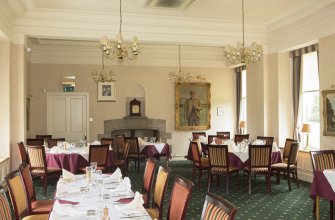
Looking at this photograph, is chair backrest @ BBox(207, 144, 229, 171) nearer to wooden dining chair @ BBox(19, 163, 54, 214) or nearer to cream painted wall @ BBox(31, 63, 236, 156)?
wooden dining chair @ BBox(19, 163, 54, 214)

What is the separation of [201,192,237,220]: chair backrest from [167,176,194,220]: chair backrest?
37 cm

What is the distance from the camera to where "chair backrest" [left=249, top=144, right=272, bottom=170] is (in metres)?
7.27

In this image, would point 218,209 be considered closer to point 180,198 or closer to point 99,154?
point 180,198

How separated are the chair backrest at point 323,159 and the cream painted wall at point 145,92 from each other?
7.61 meters

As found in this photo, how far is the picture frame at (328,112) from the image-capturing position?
25.4 ft

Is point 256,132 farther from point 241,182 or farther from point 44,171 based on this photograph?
point 44,171

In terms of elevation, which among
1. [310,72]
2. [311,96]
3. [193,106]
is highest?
[310,72]

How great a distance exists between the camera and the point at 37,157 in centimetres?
744

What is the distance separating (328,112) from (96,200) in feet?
20.3

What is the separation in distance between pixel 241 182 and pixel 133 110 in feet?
18.2

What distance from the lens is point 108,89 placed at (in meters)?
12.6

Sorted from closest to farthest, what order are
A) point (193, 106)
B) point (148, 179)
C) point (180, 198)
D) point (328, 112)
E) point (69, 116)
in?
1. point (180, 198)
2. point (148, 179)
3. point (328, 112)
4. point (69, 116)
5. point (193, 106)

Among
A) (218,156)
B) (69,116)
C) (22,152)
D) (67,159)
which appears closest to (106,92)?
(69,116)

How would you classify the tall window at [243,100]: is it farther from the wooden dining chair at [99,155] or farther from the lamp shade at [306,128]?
the wooden dining chair at [99,155]
